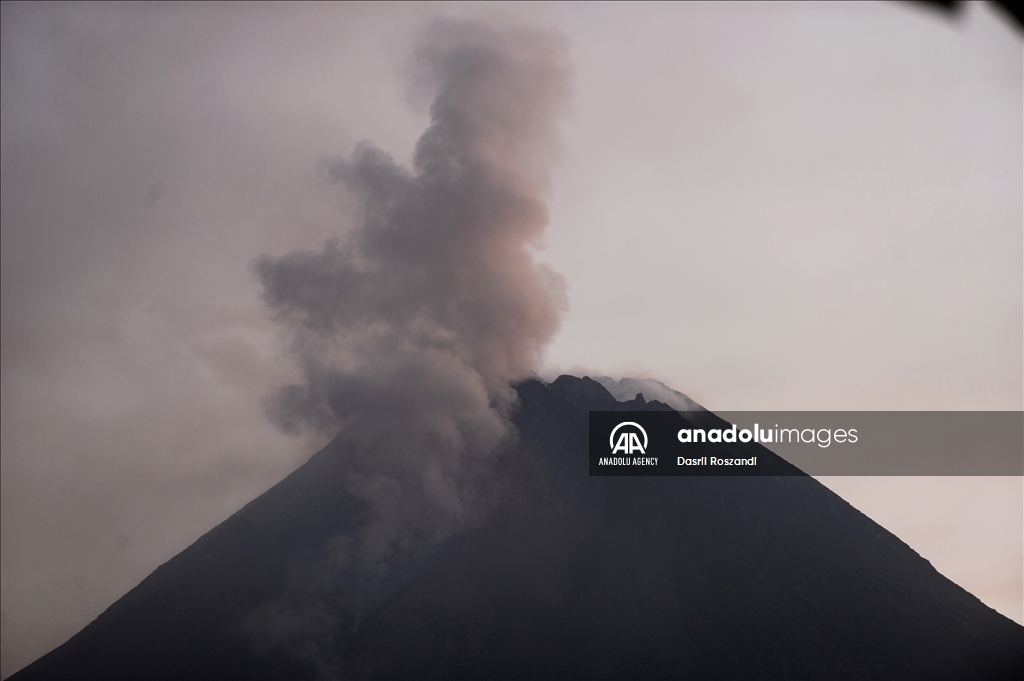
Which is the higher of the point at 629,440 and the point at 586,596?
the point at 629,440

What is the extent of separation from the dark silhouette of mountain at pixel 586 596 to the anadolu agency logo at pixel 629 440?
313 cm

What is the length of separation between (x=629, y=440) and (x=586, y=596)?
1882 cm

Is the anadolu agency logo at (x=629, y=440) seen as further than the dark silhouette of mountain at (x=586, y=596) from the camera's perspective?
Yes

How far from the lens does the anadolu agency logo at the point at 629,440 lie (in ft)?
268

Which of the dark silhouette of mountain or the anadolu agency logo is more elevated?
the anadolu agency logo

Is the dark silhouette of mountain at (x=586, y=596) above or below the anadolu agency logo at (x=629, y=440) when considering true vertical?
below

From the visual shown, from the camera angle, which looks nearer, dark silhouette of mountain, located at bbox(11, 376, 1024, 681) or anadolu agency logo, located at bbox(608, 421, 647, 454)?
dark silhouette of mountain, located at bbox(11, 376, 1024, 681)

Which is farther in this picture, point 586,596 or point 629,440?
point 629,440

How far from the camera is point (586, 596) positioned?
233 ft

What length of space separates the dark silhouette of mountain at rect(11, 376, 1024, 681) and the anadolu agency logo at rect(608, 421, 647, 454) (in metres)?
3.13

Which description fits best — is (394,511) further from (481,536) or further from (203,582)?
(203,582)

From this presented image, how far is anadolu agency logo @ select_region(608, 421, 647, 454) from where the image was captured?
8162 cm

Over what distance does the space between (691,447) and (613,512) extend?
14503mm

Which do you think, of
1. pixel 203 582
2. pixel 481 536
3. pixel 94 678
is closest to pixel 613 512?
pixel 481 536
